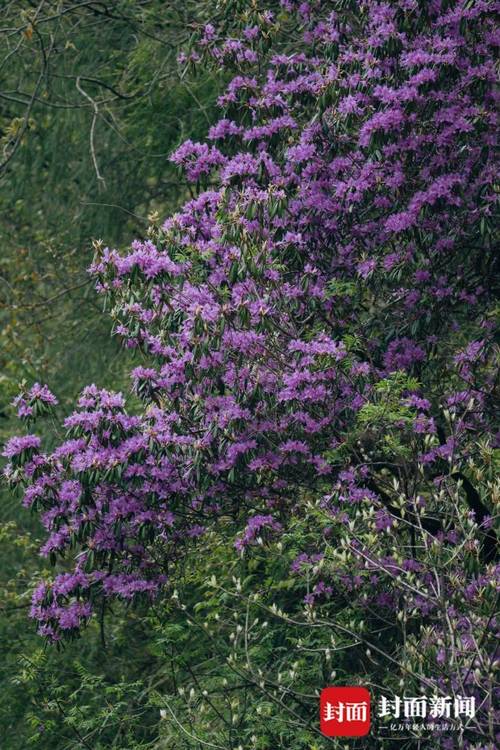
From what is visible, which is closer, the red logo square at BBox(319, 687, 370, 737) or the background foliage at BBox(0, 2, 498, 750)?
the red logo square at BBox(319, 687, 370, 737)

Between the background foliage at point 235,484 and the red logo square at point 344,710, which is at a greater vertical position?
the background foliage at point 235,484

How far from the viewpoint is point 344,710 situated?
20.4 feet

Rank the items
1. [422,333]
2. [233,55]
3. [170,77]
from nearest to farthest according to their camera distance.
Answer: [422,333] → [233,55] → [170,77]

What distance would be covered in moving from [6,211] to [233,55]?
645cm

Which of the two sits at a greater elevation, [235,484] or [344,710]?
[235,484]

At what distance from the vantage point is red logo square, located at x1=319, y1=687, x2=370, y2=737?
6156 mm

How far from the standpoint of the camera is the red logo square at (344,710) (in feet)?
20.2

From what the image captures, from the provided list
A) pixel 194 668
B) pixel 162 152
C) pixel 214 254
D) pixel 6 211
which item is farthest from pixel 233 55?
pixel 6 211

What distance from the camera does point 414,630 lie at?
7.17m

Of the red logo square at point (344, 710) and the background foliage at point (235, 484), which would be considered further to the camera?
the background foliage at point (235, 484)

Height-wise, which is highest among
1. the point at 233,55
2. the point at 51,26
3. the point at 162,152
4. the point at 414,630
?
the point at 51,26

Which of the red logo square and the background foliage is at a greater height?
the background foliage

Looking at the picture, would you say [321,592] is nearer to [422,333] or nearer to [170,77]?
[422,333]

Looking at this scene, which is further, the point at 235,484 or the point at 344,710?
the point at 235,484
